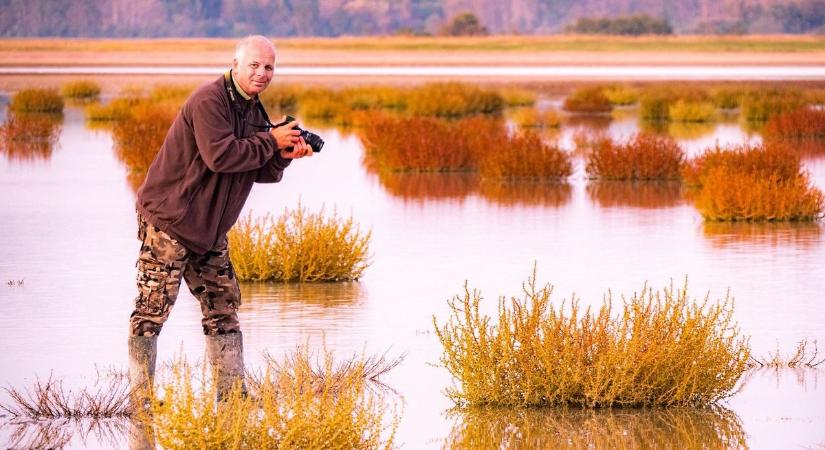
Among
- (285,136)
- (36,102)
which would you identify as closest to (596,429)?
(285,136)

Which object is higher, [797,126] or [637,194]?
[797,126]

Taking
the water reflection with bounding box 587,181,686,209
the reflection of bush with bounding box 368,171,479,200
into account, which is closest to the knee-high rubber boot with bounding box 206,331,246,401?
the water reflection with bounding box 587,181,686,209

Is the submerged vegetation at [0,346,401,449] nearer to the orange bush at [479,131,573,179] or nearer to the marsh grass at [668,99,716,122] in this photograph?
the orange bush at [479,131,573,179]

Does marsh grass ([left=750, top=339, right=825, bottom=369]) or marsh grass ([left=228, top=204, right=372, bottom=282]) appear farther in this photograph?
marsh grass ([left=228, top=204, right=372, bottom=282])

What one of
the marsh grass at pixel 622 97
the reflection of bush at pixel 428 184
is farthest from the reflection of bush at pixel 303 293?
the marsh grass at pixel 622 97

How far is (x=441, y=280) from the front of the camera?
11.9 meters

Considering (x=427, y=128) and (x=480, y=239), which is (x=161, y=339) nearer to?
(x=480, y=239)

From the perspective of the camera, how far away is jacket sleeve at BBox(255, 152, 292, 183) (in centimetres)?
677

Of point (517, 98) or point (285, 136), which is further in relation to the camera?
point (517, 98)

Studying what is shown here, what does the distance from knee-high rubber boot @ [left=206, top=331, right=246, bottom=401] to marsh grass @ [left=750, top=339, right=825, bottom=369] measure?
2917 millimetres

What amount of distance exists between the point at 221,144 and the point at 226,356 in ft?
3.19

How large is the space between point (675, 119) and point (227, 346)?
1449 inches

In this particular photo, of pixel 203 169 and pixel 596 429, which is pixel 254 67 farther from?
pixel 596 429

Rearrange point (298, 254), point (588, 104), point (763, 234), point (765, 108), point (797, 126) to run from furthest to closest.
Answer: point (588, 104) → point (765, 108) → point (797, 126) → point (763, 234) → point (298, 254)
